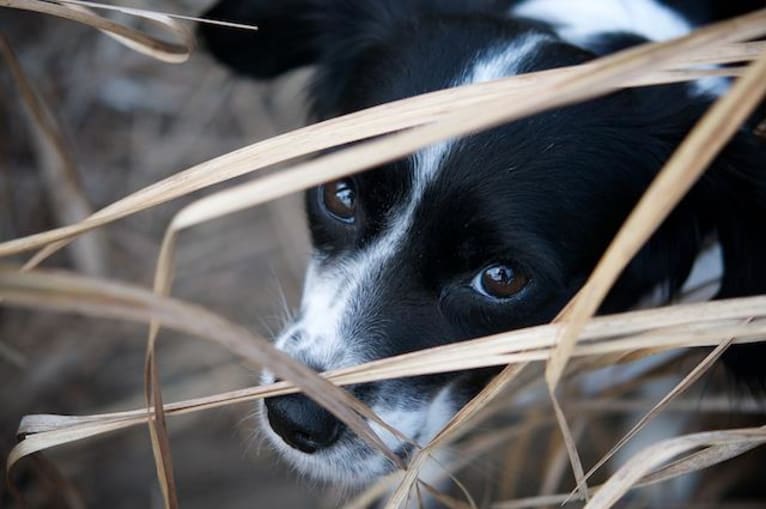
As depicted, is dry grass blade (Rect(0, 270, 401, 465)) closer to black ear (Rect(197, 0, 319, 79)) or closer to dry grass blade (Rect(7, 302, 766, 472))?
dry grass blade (Rect(7, 302, 766, 472))

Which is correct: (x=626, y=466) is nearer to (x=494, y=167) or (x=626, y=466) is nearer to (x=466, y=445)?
(x=494, y=167)

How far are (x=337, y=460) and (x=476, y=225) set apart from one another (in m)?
0.43

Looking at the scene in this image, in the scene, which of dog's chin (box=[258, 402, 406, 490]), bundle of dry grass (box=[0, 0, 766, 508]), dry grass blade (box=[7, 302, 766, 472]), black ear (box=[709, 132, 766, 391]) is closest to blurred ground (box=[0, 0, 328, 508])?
dog's chin (box=[258, 402, 406, 490])

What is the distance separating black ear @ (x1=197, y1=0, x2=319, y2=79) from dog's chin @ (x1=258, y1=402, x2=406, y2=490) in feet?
2.32

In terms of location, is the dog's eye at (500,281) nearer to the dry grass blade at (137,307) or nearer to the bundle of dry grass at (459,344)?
the bundle of dry grass at (459,344)

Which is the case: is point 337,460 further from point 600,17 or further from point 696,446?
point 600,17

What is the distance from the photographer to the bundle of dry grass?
89 centimetres

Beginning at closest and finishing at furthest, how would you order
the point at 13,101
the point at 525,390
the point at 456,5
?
the point at 456,5, the point at 525,390, the point at 13,101

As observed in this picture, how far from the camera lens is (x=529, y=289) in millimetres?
1341

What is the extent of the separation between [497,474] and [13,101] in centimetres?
158

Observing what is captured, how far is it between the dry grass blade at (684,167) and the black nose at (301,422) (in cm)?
43

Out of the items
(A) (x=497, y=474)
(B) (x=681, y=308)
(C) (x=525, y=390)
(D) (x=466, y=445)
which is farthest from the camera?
(A) (x=497, y=474)

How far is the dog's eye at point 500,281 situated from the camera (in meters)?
1.31

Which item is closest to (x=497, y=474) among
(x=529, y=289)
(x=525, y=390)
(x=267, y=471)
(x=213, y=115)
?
(x=525, y=390)
